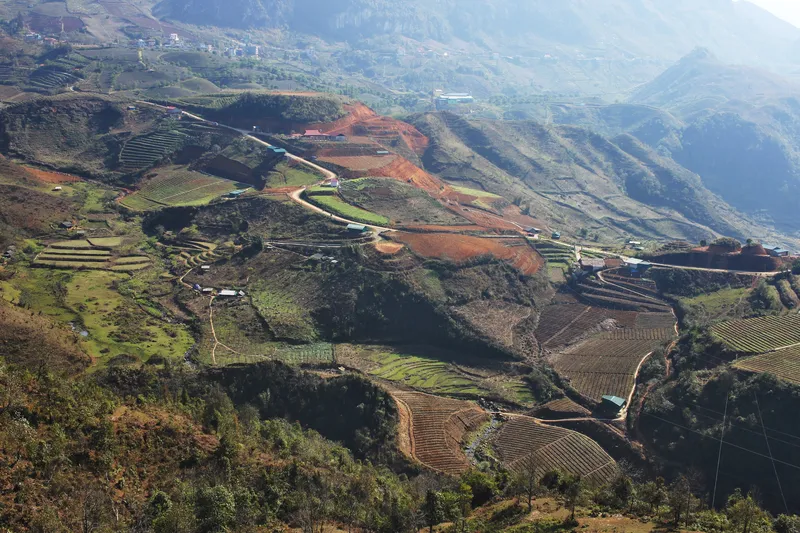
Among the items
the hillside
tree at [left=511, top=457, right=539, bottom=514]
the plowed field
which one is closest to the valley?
tree at [left=511, top=457, right=539, bottom=514]

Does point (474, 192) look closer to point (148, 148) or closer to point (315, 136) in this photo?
point (315, 136)

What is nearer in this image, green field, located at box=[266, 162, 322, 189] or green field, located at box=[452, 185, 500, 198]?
green field, located at box=[266, 162, 322, 189]

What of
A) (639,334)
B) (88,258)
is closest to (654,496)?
(639,334)

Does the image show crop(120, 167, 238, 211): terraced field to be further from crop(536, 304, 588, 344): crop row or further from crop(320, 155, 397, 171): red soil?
crop(536, 304, 588, 344): crop row

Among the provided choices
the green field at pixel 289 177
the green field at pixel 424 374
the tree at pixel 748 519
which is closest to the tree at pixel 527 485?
the tree at pixel 748 519

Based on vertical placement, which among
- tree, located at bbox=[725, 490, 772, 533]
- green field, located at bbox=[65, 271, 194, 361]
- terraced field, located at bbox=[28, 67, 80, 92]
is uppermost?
tree, located at bbox=[725, 490, 772, 533]

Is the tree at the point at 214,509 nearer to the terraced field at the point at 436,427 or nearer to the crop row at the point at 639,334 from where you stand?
the terraced field at the point at 436,427

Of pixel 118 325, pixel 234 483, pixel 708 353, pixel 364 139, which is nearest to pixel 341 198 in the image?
pixel 364 139
